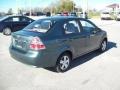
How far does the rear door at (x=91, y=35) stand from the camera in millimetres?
7178

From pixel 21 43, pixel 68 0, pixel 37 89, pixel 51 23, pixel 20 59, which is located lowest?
pixel 37 89

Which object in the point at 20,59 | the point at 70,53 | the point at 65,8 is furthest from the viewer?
the point at 65,8

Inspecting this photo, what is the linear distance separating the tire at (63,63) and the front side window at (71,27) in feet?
2.41

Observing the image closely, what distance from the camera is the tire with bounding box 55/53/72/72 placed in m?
5.94

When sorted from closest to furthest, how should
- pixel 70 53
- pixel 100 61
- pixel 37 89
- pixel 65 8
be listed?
pixel 37 89 < pixel 70 53 < pixel 100 61 < pixel 65 8

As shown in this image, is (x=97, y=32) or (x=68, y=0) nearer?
(x=97, y=32)

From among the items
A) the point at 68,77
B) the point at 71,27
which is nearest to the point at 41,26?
the point at 71,27

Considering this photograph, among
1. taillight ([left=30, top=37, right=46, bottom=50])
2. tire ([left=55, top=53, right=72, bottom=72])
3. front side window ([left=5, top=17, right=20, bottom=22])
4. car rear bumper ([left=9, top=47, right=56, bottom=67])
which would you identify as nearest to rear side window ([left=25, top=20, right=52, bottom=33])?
taillight ([left=30, top=37, right=46, bottom=50])

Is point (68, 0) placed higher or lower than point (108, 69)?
higher

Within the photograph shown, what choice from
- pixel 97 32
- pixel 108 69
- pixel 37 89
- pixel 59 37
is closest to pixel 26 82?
pixel 37 89

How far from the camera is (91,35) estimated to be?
24.2ft

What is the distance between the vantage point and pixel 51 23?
5953mm

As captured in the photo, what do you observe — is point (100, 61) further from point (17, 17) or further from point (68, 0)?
point (68, 0)

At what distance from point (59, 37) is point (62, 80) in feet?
3.93
